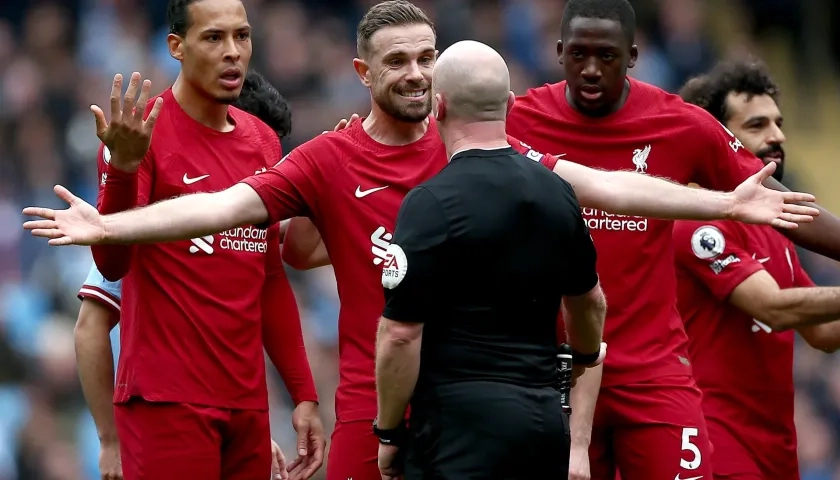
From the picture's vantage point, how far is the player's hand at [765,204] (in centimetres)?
607

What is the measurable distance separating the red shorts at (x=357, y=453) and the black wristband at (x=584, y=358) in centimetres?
86

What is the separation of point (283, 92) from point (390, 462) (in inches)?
328

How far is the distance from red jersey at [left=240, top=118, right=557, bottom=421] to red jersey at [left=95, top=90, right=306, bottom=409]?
499 millimetres

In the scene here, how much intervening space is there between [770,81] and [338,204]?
3.06 metres

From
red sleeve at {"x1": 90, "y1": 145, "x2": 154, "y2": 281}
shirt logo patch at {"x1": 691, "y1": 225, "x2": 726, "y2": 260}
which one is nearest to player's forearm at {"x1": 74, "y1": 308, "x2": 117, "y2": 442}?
red sleeve at {"x1": 90, "y1": 145, "x2": 154, "y2": 281}

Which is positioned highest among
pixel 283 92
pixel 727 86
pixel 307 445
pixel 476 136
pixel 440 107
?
pixel 283 92

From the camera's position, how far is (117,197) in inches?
239

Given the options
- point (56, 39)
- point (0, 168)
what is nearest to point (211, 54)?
point (0, 168)

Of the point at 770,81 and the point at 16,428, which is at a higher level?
the point at 770,81

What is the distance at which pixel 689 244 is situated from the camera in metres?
7.71

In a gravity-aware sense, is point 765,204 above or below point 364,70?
below

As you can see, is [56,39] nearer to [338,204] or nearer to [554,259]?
[338,204]

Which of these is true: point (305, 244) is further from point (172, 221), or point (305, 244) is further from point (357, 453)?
point (172, 221)

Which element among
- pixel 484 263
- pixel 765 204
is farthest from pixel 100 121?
pixel 765 204
